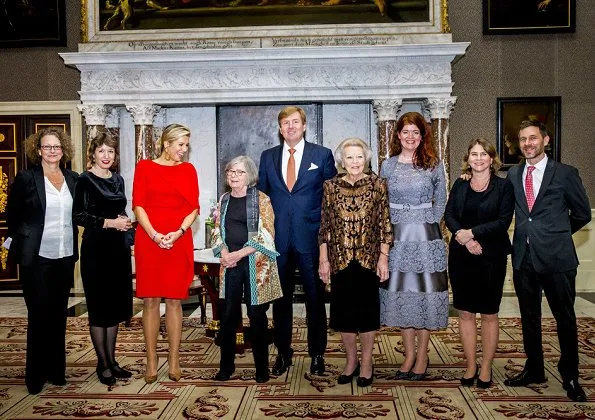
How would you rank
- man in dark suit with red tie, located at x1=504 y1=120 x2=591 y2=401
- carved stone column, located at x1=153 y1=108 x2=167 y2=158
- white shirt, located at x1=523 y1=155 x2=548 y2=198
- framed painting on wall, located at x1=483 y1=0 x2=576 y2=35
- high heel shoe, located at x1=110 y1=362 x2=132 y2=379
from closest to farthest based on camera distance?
man in dark suit with red tie, located at x1=504 y1=120 x2=591 y2=401 < white shirt, located at x1=523 y1=155 x2=548 y2=198 < high heel shoe, located at x1=110 y1=362 x2=132 y2=379 < framed painting on wall, located at x1=483 y1=0 x2=576 y2=35 < carved stone column, located at x1=153 y1=108 x2=167 y2=158

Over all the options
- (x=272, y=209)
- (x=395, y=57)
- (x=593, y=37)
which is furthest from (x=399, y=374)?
(x=593, y=37)

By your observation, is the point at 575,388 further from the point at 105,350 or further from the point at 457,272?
the point at 105,350

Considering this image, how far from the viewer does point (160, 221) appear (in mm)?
4141

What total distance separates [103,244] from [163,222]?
45 cm

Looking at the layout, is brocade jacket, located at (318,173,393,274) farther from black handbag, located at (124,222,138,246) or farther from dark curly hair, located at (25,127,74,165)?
dark curly hair, located at (25,127,74,165)

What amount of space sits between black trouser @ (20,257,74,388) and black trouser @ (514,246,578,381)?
9.89 ft

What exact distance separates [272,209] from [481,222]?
1369mm

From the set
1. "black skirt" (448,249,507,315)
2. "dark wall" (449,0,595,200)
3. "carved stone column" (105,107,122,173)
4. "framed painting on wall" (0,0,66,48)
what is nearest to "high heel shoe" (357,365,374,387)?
"black skirt" (448,249,507,315)

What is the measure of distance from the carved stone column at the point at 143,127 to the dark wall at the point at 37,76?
3.65ft

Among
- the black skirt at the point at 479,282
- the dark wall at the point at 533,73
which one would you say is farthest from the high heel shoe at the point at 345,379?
the dark wall at the point at 533,73

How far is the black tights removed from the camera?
14.1ft

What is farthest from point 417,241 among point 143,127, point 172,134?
point 143,127

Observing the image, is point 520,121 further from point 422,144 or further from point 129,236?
point 129,236

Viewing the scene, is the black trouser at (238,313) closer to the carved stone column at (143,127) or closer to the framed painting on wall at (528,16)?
the carved stone column at (143,127)
